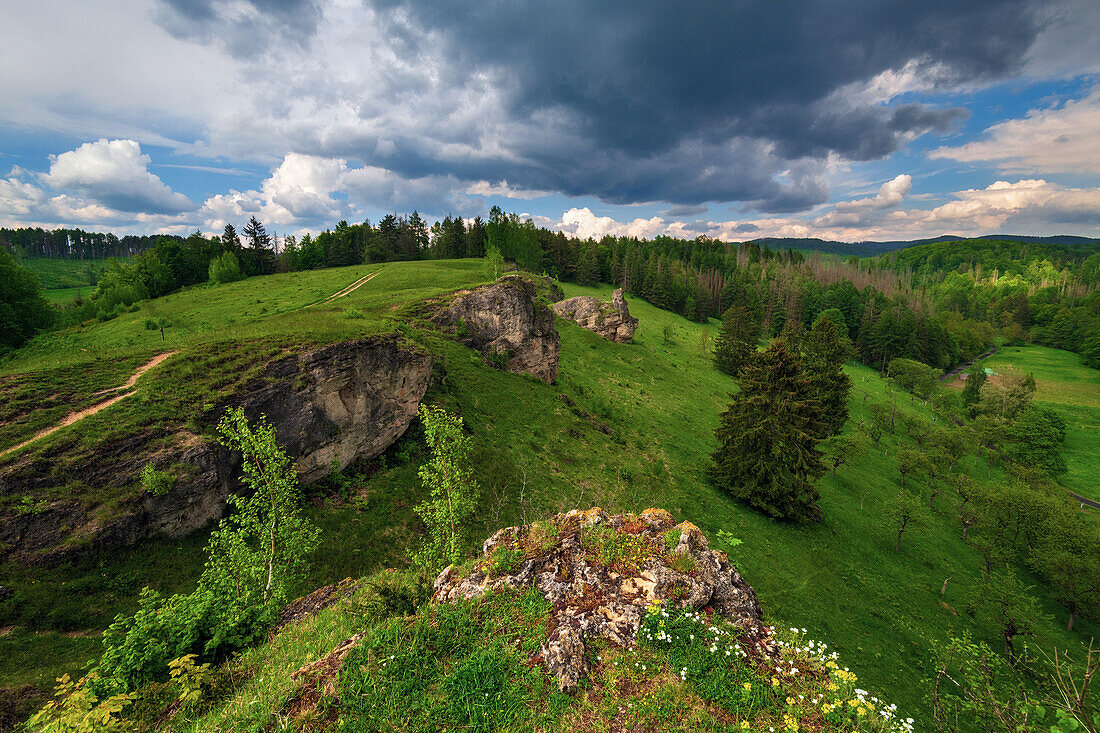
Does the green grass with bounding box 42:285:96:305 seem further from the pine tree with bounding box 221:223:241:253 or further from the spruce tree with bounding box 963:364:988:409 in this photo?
the spruce tree with bounding box 963:364:988:409

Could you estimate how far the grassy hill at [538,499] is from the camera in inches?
566

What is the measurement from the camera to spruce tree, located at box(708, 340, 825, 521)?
31219 mm

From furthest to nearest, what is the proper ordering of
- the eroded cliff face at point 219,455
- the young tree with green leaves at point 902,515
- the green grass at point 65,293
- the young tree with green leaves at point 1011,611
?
the green grass at point 65,293 < the young tree with green leaves at point 902,515 < the young tree with green leaves at point 1011,611 < the eroded cliff face at point 219,455

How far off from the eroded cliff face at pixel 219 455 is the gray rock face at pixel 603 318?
4551 centimetres

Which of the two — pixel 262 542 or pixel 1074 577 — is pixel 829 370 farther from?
pixel 262 542

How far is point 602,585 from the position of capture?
421 inches

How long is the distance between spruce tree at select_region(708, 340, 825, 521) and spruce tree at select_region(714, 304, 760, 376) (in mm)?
40365

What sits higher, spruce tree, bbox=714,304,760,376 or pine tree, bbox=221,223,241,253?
pine tree, bbox=221,223,241,253

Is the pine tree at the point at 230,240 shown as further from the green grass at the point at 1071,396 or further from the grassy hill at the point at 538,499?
the green grass at the point at 1071,396

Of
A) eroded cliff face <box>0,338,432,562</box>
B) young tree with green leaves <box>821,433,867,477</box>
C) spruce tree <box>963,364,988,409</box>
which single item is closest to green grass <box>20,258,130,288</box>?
eroded cliff face <box>0,338,432,562</box>

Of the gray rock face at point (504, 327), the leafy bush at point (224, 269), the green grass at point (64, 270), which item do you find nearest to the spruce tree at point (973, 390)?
the gray rock face at point (504, 327)

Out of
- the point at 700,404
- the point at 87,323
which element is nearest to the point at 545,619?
the point at 700,404

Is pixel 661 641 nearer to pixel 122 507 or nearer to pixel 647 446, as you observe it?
pixel 122 507

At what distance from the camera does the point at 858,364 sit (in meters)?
106
